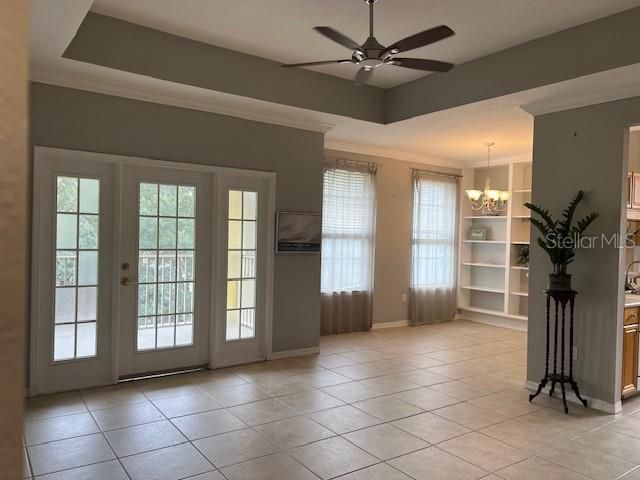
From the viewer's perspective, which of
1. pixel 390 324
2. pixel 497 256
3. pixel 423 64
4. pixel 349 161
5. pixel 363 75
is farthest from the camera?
pixel 497 256

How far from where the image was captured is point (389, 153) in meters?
7.50

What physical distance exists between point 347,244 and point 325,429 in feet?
12.2

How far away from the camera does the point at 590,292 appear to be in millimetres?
4332

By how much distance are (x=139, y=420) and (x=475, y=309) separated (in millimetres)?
6179

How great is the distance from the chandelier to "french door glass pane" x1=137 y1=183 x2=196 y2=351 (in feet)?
14.0

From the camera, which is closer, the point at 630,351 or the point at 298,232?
the point at 630,351

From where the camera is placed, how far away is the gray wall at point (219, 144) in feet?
14.0

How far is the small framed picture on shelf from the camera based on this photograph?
8344 mm

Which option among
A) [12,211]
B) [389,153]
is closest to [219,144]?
[389,153]

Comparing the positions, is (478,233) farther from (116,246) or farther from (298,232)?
(116,246)

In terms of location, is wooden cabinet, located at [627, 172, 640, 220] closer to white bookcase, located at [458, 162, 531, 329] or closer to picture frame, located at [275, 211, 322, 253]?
white bookcase, located at [458, 162, 531, 329]

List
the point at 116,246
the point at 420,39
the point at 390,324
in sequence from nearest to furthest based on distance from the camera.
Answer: the point at 420,39 → the point at 116,246 → the point at 390,324

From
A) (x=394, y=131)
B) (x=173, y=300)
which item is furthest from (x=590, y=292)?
(x=173, y=300)

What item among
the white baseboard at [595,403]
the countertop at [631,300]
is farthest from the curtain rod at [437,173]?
the white baseboard at [595,403]
